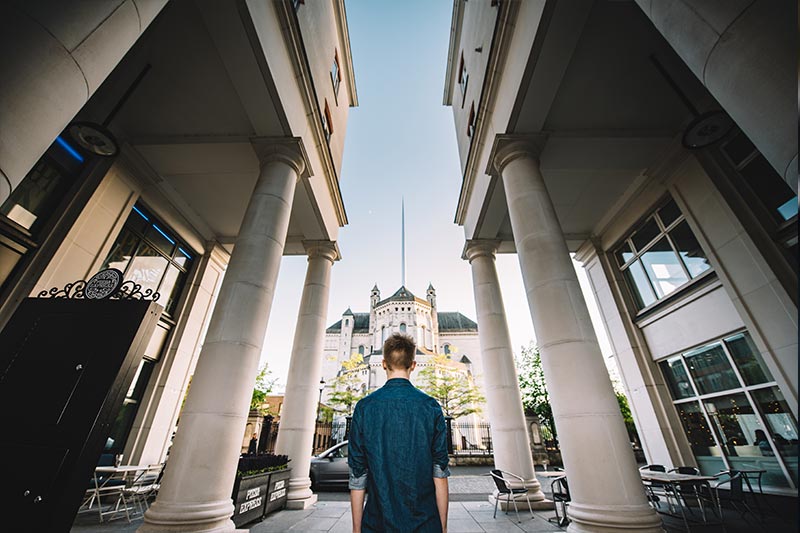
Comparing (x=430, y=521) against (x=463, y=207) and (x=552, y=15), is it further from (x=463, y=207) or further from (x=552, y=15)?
(x=463, y=207)

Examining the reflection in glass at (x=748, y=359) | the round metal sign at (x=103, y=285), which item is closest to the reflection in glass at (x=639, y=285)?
the reflection in glass at (x=748, y=359)

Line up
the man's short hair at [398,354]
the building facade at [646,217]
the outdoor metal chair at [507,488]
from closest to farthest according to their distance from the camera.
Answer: the man's short hair at [398,354]
the building facade at [646,217]
the outdoor metal chair at [507,488]

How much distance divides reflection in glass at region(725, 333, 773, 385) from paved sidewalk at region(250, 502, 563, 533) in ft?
19.3

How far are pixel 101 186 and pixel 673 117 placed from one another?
49.0 feet

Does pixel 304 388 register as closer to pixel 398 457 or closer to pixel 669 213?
pixel 398 457

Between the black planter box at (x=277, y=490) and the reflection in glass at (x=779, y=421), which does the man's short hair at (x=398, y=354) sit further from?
the reflection in glass at (x=779, y=421)

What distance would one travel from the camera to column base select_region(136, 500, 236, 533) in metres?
3.99

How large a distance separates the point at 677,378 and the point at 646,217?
17.4 feet

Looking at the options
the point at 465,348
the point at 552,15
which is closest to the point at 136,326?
the point at 552,15

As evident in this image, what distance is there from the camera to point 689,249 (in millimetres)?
9141

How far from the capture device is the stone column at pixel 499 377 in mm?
8133

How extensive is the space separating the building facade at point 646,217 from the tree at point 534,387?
22163mm

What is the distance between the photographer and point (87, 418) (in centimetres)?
366

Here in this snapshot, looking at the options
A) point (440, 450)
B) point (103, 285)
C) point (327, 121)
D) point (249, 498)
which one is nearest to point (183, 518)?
point (249, 498)
